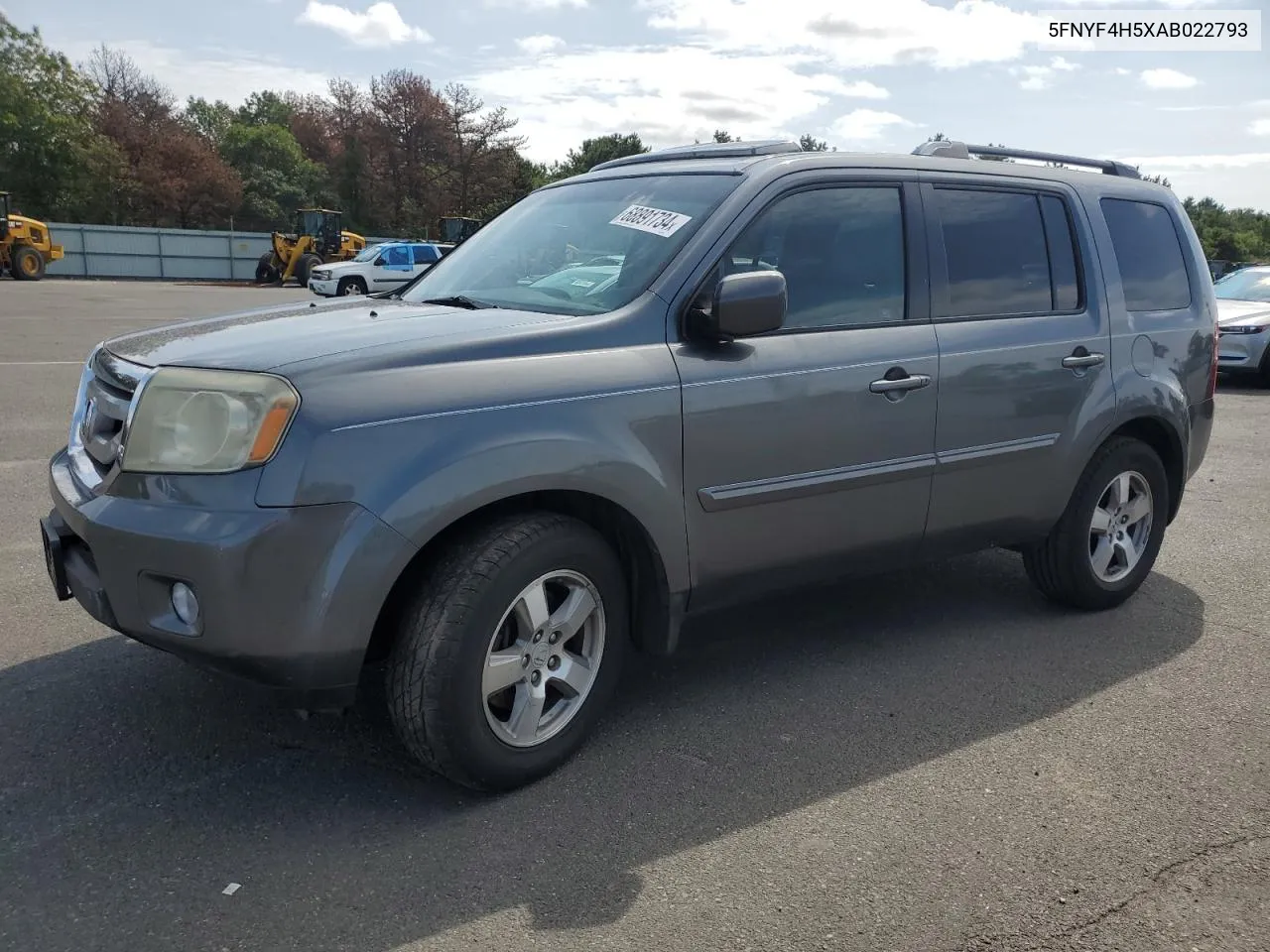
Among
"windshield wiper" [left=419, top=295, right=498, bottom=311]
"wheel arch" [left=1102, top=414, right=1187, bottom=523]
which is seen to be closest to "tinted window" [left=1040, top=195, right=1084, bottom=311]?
"wheel arch" [left=1102, top=414, right=1187, bottom=523]

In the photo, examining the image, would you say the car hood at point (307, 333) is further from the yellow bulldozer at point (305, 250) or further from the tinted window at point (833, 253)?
the yellow bulldozer at point (305, 250)

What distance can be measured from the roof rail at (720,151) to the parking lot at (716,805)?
1.90m

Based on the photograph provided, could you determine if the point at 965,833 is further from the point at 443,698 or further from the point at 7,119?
the point at 7,119

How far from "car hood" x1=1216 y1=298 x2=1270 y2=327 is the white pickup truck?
20.9 meters

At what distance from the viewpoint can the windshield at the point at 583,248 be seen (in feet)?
11.6

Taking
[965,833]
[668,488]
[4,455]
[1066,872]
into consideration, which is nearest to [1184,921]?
[1066,872]

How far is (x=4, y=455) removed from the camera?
7.07m

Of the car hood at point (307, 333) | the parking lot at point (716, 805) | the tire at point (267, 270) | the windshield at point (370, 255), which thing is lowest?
the parking lot at point (716, 805)

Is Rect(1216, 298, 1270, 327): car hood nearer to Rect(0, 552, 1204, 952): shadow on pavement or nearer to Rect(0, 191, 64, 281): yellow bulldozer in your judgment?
Rect(0, 552, 1204, 952): shadow on pavement

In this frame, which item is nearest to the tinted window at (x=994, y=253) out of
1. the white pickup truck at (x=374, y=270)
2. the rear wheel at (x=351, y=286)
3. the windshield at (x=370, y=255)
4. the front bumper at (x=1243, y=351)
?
the front bumper at (x=1243, y=351)

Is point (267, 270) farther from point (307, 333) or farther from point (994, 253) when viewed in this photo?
point (307, 333)

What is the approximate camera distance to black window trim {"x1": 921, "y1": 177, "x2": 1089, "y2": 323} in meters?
4.07

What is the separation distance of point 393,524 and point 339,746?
3.23 feet

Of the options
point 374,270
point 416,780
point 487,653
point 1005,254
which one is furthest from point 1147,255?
point 374,270
